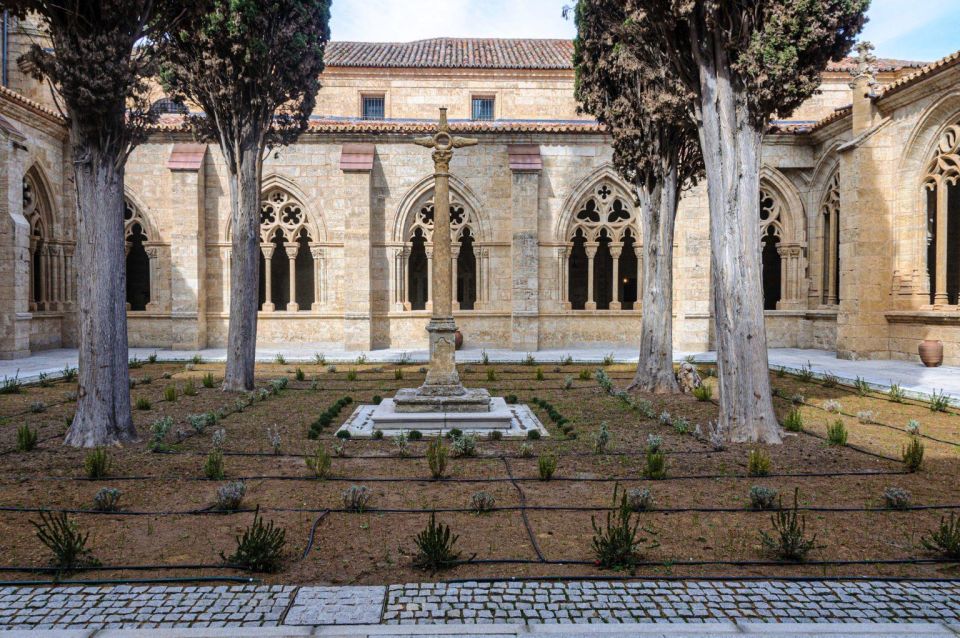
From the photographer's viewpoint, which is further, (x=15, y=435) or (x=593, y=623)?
(x=15, y=435)

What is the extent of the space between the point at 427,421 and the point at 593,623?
4825 mm

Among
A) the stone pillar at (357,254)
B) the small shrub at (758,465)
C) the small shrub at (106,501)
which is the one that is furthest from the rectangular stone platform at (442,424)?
the stone pillar at (357,254)

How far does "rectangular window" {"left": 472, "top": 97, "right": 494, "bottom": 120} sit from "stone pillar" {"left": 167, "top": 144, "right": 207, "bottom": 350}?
8648 mm

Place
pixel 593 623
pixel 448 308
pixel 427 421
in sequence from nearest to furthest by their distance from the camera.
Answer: pixel 593 623, pixel 427 421, pixel 448 308

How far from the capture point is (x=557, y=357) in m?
15.0

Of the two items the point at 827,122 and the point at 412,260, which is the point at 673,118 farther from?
the point at 412,260

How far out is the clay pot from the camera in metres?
12.4

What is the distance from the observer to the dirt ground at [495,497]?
3617 mm

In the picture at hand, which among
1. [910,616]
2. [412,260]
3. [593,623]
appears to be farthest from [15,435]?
[412,260]

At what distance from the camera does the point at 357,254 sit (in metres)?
16.2

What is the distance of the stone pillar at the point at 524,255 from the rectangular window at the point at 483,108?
460cm

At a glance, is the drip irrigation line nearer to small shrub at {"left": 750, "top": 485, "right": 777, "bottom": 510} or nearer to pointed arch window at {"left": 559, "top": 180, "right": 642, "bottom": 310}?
small shrub at {"left": 750, "top": 485, "right": 777, "bottom": 510}

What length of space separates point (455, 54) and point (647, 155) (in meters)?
13.3

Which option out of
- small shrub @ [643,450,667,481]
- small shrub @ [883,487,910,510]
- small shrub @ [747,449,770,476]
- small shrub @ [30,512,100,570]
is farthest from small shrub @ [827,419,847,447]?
small shrub @ [30,512,100,570]
